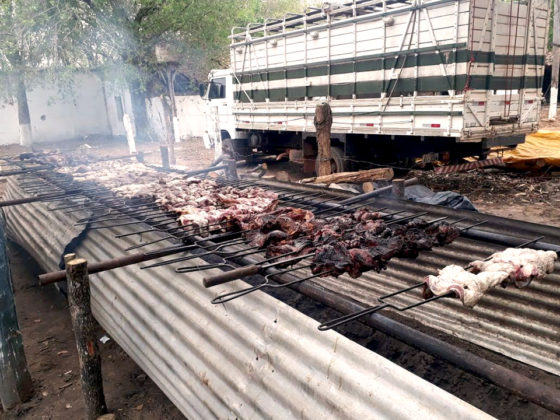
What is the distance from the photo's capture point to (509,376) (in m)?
1.72

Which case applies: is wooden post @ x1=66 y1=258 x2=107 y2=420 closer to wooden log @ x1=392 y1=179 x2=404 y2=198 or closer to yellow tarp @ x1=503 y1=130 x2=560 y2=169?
wooden log @ x1=392 y1=179 x2=404 y2=198

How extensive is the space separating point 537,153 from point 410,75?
4.86m

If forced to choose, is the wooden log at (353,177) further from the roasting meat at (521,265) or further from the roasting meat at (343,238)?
the roasting meat at (521,265)

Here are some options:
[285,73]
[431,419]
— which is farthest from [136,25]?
[431,419]

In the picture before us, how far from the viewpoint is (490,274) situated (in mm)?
2559

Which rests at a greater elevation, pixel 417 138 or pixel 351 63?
pixel 351 63

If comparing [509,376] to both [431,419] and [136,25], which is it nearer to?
[431,419]

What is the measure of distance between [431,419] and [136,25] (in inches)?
654

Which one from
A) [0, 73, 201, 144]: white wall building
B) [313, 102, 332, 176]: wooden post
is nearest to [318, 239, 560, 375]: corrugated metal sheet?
[313, 102, 332, 176]: wooden post

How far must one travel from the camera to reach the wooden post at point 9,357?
4.25 meters

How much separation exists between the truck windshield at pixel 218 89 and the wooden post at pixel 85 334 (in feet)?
46.7

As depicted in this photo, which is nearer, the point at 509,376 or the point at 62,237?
the point at 509,376

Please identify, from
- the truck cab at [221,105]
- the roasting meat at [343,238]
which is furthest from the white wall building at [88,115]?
the roasting meat at [343,238]

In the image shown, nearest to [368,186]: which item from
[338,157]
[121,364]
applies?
[338,157]
